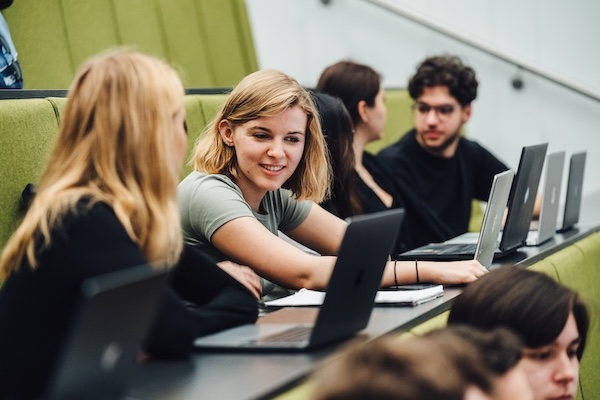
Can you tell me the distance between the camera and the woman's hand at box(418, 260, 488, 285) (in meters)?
2.26

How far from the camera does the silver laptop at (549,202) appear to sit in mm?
3016

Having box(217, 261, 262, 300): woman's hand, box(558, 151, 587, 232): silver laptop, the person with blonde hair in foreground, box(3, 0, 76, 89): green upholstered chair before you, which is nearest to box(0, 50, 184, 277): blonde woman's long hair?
the person with blonde hair in foreground

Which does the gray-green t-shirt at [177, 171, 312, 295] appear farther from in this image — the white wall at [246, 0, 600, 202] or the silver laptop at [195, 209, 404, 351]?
the white wall at [246, 0, 600, 202]

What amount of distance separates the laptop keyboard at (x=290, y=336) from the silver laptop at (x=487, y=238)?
2.47ft

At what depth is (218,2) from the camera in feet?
13.1

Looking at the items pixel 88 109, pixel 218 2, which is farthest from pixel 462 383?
pixel 218 2

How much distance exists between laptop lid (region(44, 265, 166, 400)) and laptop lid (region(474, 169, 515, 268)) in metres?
1.28

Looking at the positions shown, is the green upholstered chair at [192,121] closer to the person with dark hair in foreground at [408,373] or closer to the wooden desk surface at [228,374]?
the wooden desk surface at [228,374]

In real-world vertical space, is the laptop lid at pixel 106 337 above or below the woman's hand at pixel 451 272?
above

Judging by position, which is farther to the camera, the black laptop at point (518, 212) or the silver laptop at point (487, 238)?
the black laptop at point (518, 212)

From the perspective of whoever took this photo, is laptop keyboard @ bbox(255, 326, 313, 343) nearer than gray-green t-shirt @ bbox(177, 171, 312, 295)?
Yes

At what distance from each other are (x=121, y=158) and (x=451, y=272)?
3.26 ft

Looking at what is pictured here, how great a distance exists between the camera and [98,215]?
141 centimetres

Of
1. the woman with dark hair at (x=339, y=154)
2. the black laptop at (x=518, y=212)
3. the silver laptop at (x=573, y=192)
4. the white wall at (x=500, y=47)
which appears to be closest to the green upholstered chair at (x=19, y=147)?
the woman with dark hair at (x=339, y=154)
